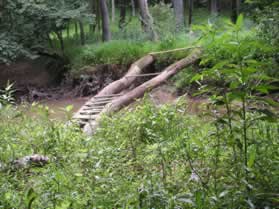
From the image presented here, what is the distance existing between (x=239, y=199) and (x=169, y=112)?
2.86 m

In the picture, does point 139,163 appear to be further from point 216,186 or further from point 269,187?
point 269,187

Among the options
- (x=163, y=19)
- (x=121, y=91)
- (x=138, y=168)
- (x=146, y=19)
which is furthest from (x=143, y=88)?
(x=163, y=19)

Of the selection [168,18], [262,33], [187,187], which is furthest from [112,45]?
[187,187]

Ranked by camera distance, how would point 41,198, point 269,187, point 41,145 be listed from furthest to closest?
1. point 41,145
2. point 41,198
3. point 269,187

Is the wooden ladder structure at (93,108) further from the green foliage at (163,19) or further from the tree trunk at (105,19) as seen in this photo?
the tree trunk at (105,19)

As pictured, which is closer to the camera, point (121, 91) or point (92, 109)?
point (92, 109)

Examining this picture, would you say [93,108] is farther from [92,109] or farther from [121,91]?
[121,91]

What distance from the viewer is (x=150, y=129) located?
15.3ft

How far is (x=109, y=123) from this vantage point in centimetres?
499

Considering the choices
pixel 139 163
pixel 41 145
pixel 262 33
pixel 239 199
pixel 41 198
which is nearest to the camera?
pixel 239 199

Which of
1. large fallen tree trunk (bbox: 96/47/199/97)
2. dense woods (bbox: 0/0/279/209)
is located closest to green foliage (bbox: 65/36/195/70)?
dense woods (bbox: 0/0/279/209)

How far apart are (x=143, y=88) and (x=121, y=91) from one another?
45.7 inches

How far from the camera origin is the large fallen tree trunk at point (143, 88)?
6.71 metres

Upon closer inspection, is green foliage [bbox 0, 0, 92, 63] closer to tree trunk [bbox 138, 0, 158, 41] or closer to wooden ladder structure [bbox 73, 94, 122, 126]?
tree trunk [bbox 138, 0, 158, 41]
